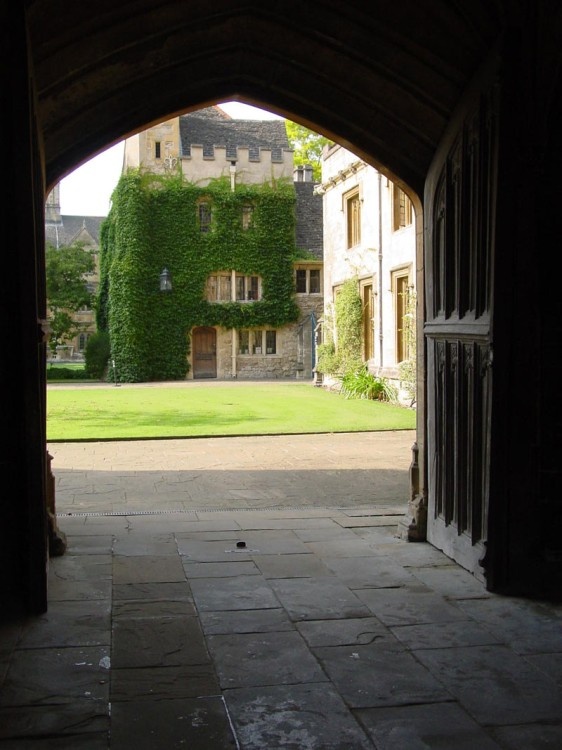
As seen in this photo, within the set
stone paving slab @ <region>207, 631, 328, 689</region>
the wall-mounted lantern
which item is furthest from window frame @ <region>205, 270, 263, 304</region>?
stone paving slab @ <region>207, 631, 328, 689</region>

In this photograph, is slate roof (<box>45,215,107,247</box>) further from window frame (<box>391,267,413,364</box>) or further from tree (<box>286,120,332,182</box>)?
window frame (<box>391,267,413,364</box>)

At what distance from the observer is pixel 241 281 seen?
35.2m

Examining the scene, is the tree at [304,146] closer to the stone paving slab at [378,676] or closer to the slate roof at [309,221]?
the slate roof at [309,221]

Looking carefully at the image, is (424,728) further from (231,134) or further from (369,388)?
(231,134)

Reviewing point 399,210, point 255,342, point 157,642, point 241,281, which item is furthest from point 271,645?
point 241,281

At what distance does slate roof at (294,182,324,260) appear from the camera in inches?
1416

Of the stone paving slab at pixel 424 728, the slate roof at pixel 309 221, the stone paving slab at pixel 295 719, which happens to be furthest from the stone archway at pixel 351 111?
the slate roof at pixel 309 221

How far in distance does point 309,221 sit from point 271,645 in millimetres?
33596

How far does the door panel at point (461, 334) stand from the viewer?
5.04 m

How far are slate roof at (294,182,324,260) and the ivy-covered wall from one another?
895 mm

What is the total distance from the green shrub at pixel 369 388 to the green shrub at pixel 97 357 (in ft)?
45.5

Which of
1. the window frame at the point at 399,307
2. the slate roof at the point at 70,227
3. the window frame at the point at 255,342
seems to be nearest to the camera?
the window frame at the point at 399,307

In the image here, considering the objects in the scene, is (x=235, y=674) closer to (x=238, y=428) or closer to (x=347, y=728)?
(x=347, y=728)

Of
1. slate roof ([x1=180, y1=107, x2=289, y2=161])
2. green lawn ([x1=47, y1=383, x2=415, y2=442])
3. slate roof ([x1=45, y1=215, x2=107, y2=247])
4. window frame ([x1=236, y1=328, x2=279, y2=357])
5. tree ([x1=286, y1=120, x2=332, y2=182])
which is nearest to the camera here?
green lawn ([x1=47, y1=383, x2=415, y2=442])
